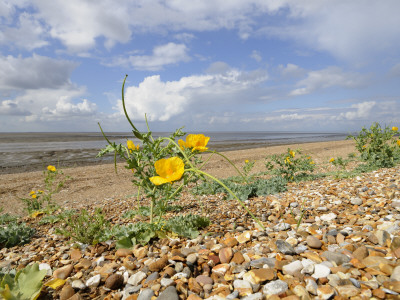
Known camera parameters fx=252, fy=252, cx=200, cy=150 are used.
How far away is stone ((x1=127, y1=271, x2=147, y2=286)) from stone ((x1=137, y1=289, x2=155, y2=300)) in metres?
0.16

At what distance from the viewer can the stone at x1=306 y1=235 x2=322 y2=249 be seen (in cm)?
175

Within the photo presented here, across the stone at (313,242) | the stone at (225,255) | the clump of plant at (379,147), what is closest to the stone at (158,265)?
the stone at (225,255)

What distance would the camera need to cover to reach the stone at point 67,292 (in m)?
1.49

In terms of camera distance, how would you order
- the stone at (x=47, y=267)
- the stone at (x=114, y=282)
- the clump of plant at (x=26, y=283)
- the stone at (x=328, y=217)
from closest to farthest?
the clump of plant at (x=26, y=283)
the stone at (x=114, y=282)
the stone at (x=47, y=267)
the stone at (x=328, y=217)

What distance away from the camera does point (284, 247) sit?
1738 mm

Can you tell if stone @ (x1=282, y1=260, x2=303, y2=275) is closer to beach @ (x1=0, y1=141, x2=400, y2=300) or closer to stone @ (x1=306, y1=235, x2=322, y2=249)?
beach @ (x1=0, y1=141, x2=400, y2=300)

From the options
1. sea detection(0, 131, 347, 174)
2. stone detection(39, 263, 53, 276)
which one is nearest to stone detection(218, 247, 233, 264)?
stone detection(39, 263, 53, 276)

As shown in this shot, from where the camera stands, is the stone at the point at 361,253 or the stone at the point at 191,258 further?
the stone at the point at 191,258

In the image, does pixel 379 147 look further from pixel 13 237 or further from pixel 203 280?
pixel 13 237

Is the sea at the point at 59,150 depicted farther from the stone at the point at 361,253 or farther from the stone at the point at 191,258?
the stone at the point at 361,253

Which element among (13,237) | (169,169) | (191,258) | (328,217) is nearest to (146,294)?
(191,258)

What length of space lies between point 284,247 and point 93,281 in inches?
50.2

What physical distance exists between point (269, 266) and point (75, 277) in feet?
4.17

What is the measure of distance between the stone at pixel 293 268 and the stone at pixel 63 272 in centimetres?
143
